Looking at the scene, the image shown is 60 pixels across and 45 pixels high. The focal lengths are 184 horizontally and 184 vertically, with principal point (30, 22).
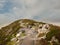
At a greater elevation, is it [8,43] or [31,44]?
[31,44]

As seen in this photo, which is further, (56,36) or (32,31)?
(32,31)

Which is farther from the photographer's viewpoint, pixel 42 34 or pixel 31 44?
pixel 42 34

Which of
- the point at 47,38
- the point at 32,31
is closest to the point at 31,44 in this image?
the point at 47,38

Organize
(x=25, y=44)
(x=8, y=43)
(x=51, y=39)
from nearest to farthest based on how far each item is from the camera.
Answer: (x=25, y=44)
(x=51, y=39)
(x=8, y=43)

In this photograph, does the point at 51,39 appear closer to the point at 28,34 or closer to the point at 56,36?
the point at 56,36

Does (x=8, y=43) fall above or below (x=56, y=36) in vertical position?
below

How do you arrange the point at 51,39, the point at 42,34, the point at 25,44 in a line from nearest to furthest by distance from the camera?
the point at 25,44 → the point at 51,39 → the point at 42,34

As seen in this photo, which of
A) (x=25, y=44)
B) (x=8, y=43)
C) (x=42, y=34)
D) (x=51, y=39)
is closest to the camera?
(x=25, y=44)

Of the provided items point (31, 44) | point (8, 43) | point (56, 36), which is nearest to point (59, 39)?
point (56, 36)

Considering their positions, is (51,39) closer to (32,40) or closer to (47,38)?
(47,38)
